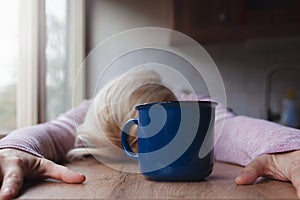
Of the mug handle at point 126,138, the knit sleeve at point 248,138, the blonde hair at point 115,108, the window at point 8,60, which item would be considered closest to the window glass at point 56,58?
the window at point 8,60

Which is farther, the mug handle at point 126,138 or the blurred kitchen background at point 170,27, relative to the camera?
the blurred kitchen background at point 170,27

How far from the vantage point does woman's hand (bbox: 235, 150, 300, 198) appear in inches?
22.2

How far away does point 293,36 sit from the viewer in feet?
6.08

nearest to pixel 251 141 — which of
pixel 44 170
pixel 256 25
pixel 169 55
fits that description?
pixel 169 55

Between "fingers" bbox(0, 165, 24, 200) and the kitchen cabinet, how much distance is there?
1403 millimetres

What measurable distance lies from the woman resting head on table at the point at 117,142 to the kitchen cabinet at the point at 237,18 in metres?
0.93

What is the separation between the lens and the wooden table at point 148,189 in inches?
18.9

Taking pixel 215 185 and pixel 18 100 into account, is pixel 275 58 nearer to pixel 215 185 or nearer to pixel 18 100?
pixel 18 100

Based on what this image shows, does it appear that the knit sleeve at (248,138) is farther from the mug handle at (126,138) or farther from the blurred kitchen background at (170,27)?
the blurred kitchen background at (170,27)

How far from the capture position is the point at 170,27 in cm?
190

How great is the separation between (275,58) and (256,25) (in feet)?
1.06

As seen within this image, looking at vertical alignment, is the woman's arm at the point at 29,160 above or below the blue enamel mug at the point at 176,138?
below

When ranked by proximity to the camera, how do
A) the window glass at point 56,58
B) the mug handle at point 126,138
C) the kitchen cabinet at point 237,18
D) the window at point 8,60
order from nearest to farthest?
the mug handle at point 126,138
the window at point 8,60
the window glass at point 56,58
the kitchen cabinet at point 237,18

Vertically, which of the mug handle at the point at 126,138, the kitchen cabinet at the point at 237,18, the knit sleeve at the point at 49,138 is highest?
the kitchen cabinet at the point at 237,18
